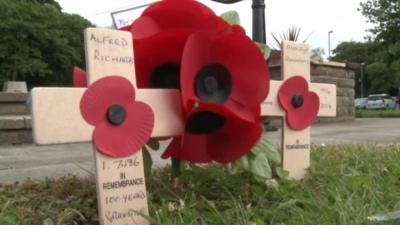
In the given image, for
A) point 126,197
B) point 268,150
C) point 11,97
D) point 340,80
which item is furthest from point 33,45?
point 126,197

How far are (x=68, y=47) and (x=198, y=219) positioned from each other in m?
44.2

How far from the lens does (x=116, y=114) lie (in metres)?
2.47

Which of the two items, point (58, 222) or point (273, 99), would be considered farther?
point (273, 99)

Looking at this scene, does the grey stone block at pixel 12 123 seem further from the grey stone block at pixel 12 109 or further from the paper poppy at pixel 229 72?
the paper poppy at pixel 229 72

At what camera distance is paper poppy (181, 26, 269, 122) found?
274 centimetres

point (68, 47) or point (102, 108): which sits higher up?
point (68, 47)

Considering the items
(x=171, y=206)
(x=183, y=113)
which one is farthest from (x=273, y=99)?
(x=171, y=206)

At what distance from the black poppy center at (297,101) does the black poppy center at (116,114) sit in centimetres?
137

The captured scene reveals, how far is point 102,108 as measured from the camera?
2445 millimetres

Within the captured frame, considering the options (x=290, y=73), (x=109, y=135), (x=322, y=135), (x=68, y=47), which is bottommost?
(x=322, y=135)

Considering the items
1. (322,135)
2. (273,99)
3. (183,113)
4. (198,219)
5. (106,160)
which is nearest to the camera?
(106,160)

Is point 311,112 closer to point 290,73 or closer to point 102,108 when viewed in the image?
point 290,73

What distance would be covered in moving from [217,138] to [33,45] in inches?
1590

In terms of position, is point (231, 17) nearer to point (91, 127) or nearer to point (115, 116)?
point (115, 116)
